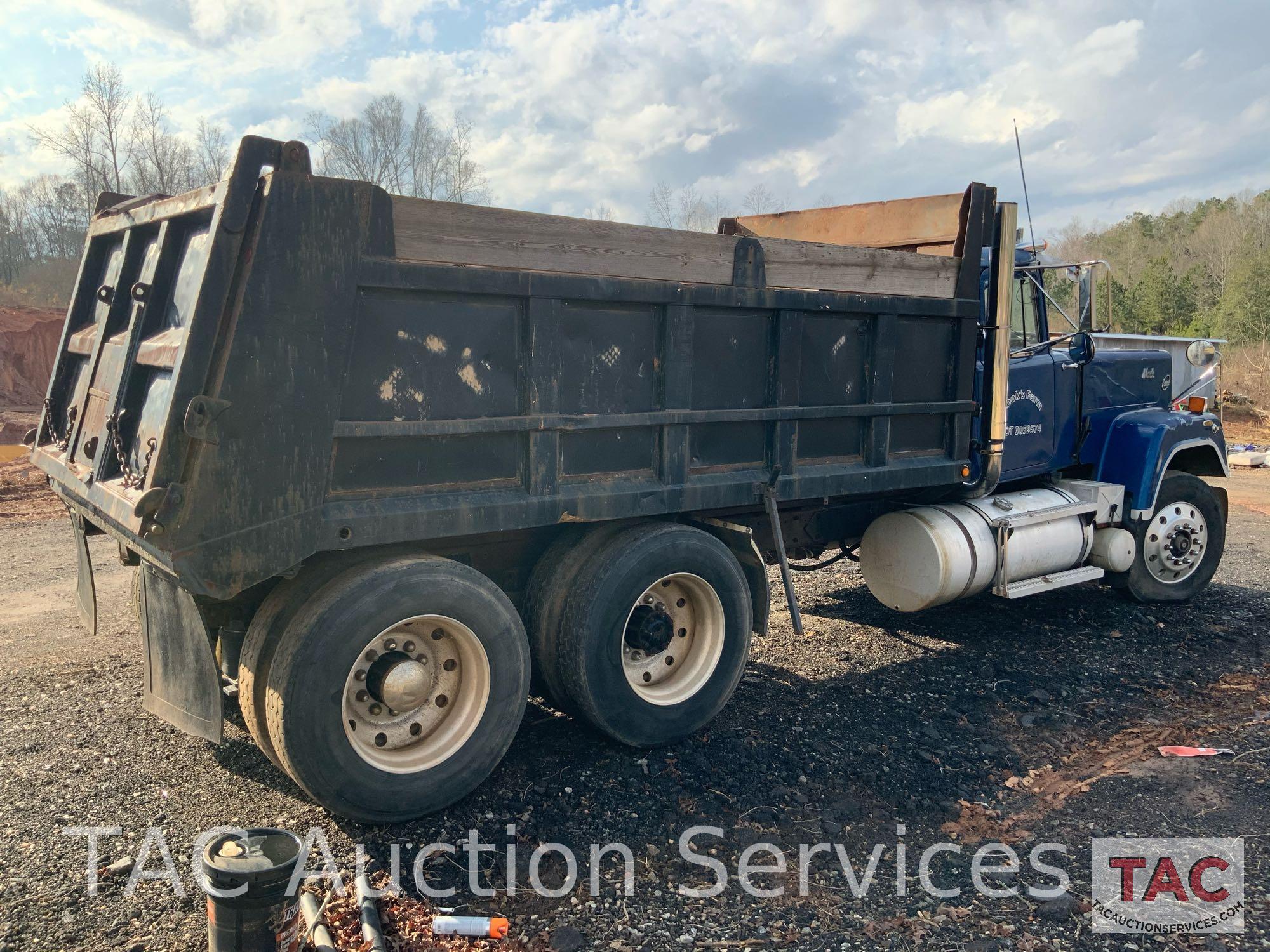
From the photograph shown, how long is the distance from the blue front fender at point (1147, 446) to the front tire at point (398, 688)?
490 cm

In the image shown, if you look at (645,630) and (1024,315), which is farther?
(1024,315)

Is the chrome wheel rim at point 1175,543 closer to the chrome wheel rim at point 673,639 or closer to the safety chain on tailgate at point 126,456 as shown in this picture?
the chrome wheel rim at point 673,639

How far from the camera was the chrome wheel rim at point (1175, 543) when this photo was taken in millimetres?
6629

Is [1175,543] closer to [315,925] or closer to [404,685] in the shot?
[404,685]

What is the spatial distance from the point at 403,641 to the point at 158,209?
214cm

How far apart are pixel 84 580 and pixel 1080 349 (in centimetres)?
644

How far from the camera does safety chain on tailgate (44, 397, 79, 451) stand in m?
4.36

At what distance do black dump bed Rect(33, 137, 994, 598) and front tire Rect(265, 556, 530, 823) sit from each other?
0.79ft

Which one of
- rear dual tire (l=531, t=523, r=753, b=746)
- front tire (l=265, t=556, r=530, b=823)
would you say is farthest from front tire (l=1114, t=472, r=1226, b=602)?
front tire (l=265, t=556, r=530, b=823)

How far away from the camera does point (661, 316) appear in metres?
4.23

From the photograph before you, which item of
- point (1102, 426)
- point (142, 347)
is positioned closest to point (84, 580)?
point (142, 347)

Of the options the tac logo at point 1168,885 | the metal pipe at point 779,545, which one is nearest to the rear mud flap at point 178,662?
the metal pipe at point 779,545

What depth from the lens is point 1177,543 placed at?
673cm

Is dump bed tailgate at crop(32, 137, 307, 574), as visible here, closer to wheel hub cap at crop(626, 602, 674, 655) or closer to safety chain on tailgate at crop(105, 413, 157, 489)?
safety chain on tailgate at crop(105, 413, 157, 489)
